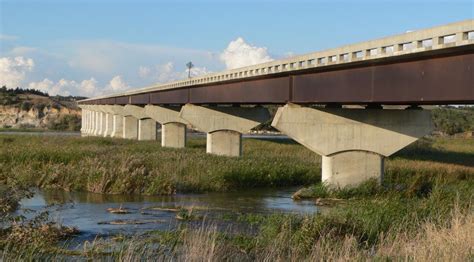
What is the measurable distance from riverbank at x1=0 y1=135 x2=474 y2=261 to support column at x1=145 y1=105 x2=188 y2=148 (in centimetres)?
1877

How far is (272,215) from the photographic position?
17.4 meters

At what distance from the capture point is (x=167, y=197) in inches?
1002

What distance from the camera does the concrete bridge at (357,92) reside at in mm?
18969

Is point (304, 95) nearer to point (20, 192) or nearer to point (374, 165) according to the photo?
point (374, 165)

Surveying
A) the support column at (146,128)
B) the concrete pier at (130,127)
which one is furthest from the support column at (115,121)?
the support column at (146,128)

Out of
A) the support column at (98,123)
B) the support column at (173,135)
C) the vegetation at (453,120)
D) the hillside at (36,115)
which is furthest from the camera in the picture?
the hillside at (36,115)

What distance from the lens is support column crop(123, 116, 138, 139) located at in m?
83.6

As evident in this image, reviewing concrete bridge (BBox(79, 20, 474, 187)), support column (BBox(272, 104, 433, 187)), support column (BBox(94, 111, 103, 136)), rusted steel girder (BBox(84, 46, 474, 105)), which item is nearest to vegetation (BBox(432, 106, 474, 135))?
support column (BBox(94, 111, 103, 136))

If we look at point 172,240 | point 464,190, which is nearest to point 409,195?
point 464,190

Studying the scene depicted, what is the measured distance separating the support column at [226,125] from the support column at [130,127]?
37597 mm

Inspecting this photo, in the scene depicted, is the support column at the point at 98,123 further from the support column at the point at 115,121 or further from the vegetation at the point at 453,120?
the vegetation at the point at 453,120

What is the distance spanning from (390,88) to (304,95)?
6.76 metres

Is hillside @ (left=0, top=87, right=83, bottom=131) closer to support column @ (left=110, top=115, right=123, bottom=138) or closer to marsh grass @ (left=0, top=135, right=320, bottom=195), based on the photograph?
support column @ (left=110, top=115, right=123, bottom=138)

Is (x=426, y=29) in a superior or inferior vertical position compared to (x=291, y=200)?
superior
